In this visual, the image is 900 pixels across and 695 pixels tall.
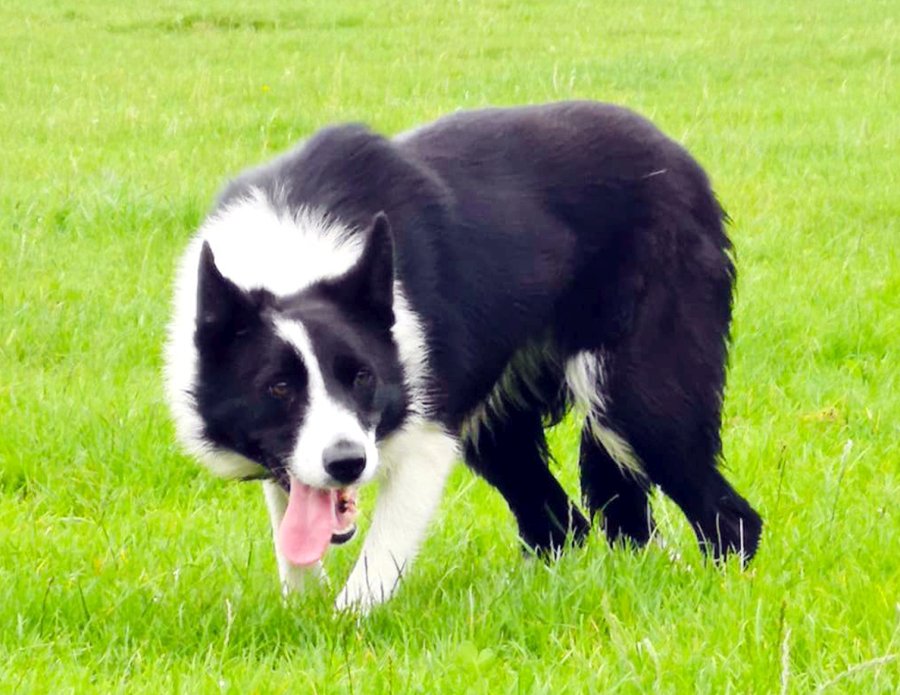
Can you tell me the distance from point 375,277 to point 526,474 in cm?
120

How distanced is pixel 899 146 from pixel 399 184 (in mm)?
6819

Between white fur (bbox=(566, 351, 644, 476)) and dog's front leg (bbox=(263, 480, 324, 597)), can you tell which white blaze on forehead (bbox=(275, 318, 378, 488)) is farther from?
white fur (bbox=(566, 351, 644, 476))

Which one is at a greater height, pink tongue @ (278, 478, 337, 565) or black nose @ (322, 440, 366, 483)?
black nose @ (322, 440, 366, 483)

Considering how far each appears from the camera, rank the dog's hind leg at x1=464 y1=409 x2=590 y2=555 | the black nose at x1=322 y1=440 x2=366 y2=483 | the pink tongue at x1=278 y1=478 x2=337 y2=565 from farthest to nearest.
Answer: the dog's hind leg at x1=464 y1=409 x2=590 y2=555 < the pink tongue at x1=278 y1=478 x2=337 y2=565 < the black nose at x1=322 y1=440 x2=366 y2=483

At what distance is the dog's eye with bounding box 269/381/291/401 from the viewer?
379cm

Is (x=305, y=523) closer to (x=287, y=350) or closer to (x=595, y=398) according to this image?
(x=287, y=350)

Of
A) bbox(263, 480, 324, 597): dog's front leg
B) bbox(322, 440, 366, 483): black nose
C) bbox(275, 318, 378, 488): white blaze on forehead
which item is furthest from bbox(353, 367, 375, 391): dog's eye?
bbox(263, 480, 324, 597): dog's front leg

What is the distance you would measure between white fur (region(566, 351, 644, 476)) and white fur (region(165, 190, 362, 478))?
2.90ft

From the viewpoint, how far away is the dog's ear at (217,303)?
12.5ft

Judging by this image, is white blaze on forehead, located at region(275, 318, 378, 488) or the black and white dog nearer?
white blaze on forehead, located at region(275, 318, 378, 488)

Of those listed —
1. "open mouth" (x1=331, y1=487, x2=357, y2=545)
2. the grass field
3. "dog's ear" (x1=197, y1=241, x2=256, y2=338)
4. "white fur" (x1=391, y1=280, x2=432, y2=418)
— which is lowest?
the grass field

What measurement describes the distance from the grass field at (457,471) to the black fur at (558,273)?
0.76 ft

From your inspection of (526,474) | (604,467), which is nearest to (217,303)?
(526,474)

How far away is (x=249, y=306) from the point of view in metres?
3.84
